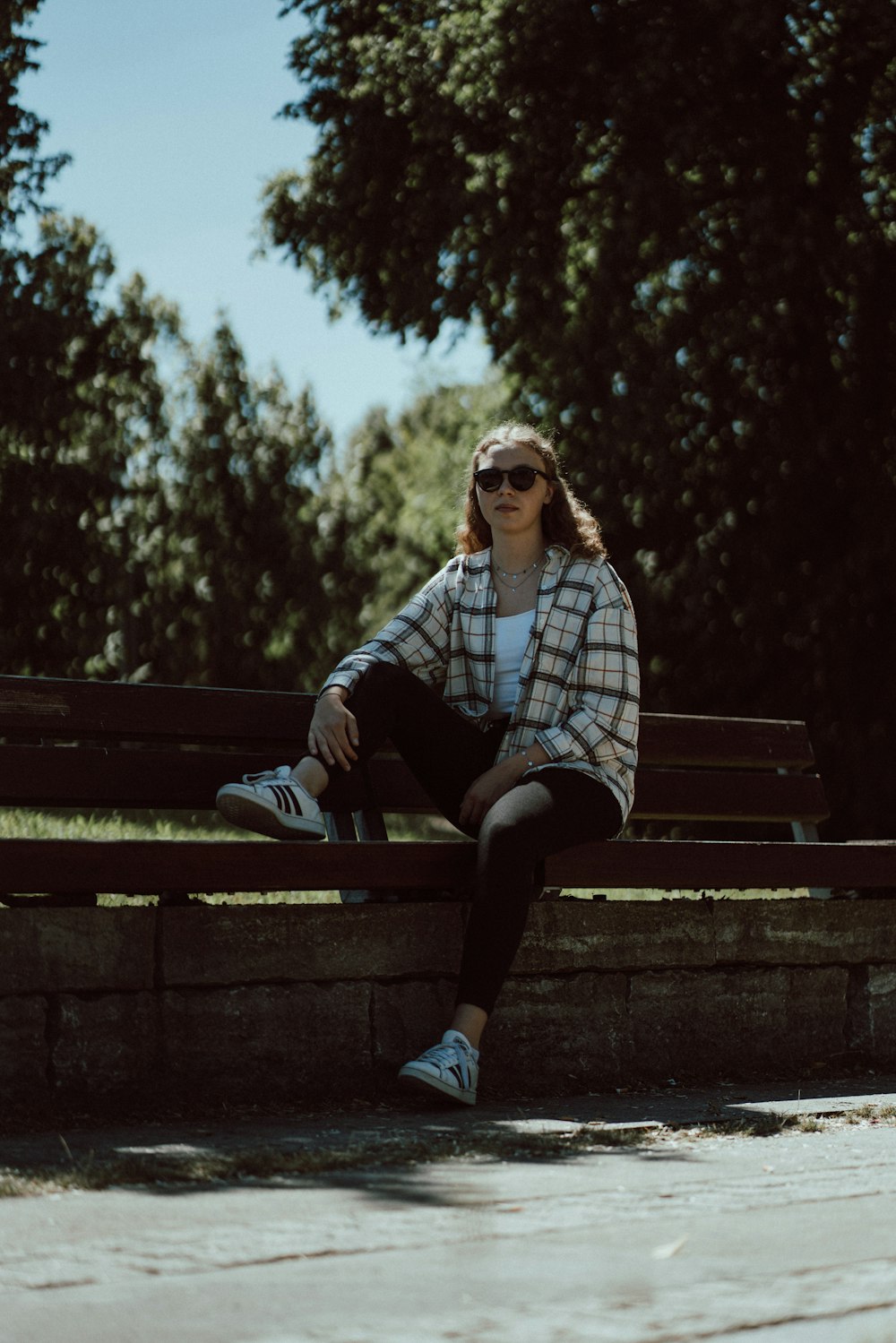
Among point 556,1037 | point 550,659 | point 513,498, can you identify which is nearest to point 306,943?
point 556,1037

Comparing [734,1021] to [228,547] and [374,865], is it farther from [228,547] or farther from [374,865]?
[228,547]

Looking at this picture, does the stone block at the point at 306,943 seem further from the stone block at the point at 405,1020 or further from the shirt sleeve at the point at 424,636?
the shirt sleeve at the point at 424,636

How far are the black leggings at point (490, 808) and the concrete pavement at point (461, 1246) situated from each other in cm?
68

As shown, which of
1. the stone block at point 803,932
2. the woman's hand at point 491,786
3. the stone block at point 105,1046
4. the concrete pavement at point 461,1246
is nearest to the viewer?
the concrete pavement at point 461,1246

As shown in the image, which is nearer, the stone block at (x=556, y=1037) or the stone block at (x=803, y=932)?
the stone block at (x=556, y=1037)

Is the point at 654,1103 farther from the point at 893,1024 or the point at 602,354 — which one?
the point at 602,354

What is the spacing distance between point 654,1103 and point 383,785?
4.32 ft

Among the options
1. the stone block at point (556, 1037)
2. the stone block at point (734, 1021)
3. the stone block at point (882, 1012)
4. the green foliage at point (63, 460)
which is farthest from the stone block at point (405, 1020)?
the green foliage at point (63, 460)

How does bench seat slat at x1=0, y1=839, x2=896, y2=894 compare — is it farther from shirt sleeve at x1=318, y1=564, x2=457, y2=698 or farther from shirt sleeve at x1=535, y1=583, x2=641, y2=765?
shirt sleeve at x1=318, y1=564, x2=457, y2=698

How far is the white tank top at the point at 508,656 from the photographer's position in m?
5.39

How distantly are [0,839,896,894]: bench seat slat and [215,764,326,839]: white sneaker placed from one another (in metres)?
0.05

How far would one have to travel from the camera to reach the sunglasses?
17.9ft

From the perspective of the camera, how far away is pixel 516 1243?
9.20 feet

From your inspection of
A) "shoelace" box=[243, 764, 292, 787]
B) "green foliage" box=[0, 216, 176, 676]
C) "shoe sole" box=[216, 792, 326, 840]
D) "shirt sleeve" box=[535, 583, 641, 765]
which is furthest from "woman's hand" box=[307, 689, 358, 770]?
"green foliage" box=[0, 216, 176, 676]
